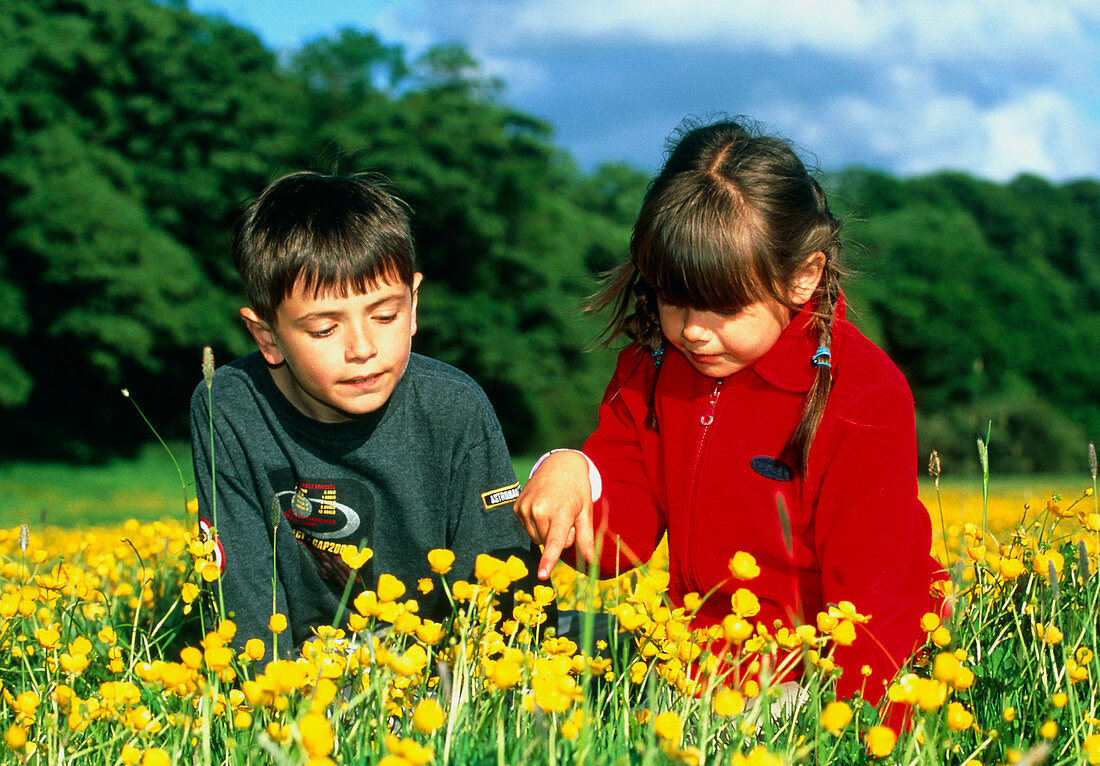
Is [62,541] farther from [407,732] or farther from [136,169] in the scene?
[136,169]

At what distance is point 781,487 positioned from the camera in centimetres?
307

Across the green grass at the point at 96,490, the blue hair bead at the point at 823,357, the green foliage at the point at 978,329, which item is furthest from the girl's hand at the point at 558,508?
the green foliage at the point at 978,329

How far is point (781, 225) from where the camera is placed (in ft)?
9.27

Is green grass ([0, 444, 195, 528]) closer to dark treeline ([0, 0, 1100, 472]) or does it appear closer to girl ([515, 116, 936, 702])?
dark treeline ([0, 0, 1100, 472])

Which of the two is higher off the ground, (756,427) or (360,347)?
(360,347)

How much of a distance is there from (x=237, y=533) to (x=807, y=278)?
1982mm

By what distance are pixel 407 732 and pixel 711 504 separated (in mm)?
1446

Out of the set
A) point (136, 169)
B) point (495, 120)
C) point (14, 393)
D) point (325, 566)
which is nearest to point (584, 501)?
point (325, 566)

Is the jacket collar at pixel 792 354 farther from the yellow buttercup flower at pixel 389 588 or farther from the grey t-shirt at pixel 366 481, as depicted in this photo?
the yellow buttercup flower at pixel 389 588

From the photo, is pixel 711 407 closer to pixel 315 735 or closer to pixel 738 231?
pixel 738 231

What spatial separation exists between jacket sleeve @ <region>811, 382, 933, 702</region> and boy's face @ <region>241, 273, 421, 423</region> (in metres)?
1.30

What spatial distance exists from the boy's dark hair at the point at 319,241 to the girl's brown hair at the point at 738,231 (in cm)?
81

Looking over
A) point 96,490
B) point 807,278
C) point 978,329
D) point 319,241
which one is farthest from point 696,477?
point 978,329

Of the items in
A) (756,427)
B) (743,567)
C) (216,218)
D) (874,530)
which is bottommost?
(874,530)
